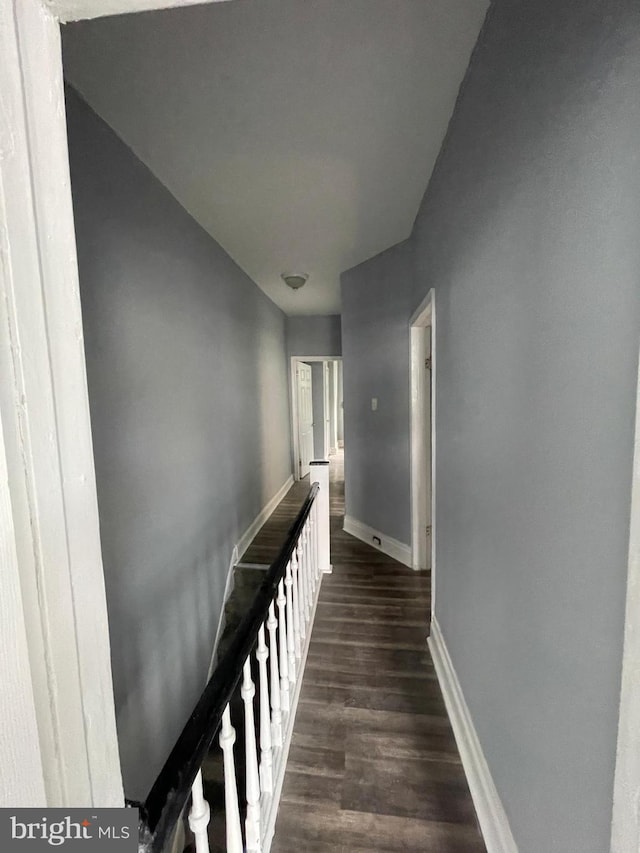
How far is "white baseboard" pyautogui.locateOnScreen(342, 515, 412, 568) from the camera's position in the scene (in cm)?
300

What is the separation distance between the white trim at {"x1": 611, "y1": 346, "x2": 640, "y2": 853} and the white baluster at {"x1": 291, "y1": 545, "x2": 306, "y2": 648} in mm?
1354

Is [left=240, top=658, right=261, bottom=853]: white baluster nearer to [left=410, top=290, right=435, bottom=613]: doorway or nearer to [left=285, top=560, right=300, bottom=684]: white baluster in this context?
[left=285, top=560, right=300, bottom=684]: white baluster

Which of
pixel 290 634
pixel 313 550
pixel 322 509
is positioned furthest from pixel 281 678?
pixel 322 509

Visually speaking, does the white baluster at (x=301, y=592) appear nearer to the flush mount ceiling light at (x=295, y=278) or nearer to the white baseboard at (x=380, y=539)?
the white baseboard at (x=380, y=539)

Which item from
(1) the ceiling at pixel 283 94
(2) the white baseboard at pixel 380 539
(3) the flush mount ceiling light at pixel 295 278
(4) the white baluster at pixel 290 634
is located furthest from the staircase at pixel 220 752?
(3) the flush mount ceiling light at pixel 295 278

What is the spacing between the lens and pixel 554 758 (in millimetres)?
815

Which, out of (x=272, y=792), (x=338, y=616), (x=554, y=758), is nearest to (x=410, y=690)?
Answer: (x=338, y=616)

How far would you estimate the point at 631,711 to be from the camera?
1.68ft

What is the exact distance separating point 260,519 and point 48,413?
141 inches

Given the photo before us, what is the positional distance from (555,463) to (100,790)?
956 mm

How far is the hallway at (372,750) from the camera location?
47.8 inches

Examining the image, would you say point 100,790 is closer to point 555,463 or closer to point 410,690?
point 555,463

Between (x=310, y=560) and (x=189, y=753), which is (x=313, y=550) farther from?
(x=189, y=753)

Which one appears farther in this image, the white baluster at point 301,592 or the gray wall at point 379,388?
the gray wall at point 379,388
